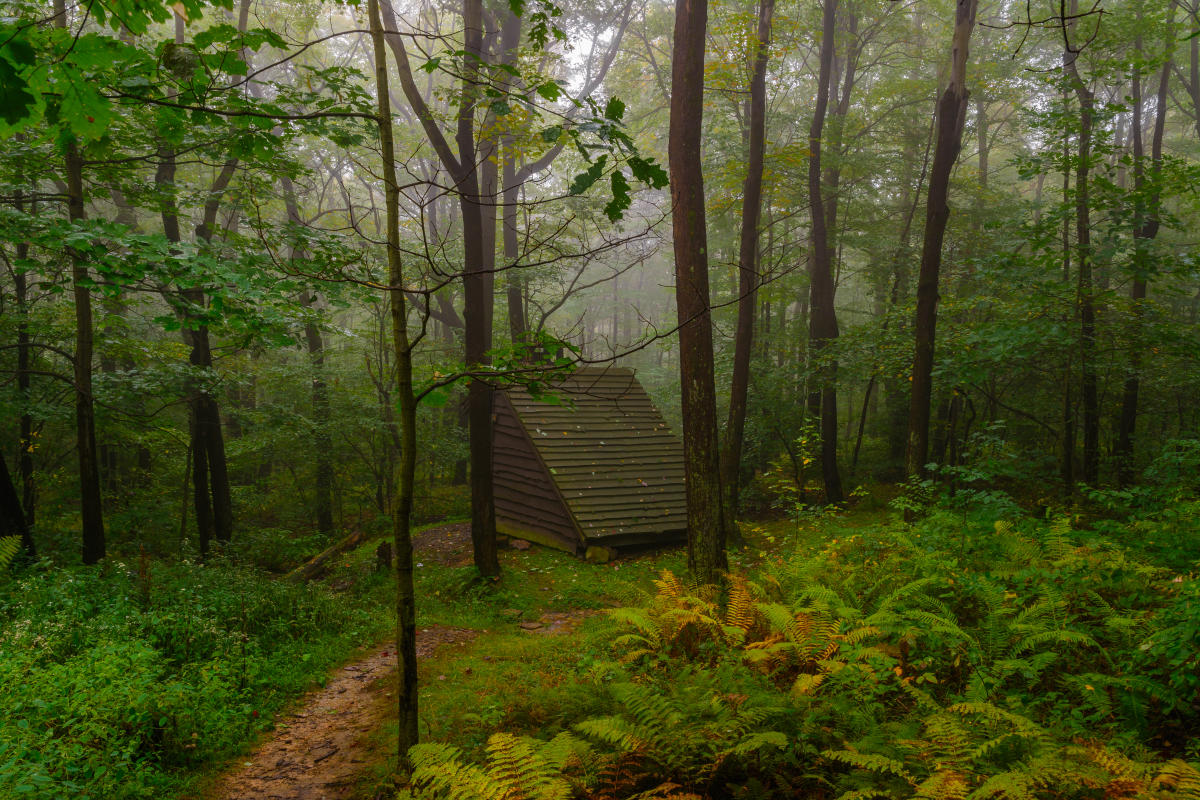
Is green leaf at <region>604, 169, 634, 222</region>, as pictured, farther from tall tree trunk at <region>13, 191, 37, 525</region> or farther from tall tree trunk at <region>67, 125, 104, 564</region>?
tall tree trunk at <region>13, 191, 37, 525</region>

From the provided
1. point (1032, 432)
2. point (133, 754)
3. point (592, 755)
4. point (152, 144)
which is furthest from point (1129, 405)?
point (152, 144)

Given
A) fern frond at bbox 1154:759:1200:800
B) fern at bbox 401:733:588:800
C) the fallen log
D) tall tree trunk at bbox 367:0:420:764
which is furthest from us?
the fallen log

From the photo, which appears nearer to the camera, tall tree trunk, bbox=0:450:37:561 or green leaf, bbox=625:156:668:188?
green leaf, bbox=625:156:668:188

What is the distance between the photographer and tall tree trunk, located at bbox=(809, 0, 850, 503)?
15.5 meters

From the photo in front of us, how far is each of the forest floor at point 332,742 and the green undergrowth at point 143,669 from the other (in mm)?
214

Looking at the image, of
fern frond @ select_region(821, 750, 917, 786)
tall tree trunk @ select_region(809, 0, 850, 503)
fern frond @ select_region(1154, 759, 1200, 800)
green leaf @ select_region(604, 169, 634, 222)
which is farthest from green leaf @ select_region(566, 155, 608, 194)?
tall tree trunk @ select_region(809, 0, 850, 503)

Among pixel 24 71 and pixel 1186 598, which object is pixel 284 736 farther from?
pixel 1186 598

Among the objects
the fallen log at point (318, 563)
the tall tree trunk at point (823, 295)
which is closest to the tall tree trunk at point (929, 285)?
the tall tree trunk at point (823, 295)

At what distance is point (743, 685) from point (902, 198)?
2199 cm

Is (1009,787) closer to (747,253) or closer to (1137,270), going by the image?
(747,253)

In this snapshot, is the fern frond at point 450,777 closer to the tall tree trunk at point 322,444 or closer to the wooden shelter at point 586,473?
the wooden shelter at point 586,473

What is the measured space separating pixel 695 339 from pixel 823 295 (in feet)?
35.2

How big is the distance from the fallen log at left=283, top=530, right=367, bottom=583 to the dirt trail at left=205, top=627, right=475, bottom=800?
5210 mm

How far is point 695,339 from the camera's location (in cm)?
753
